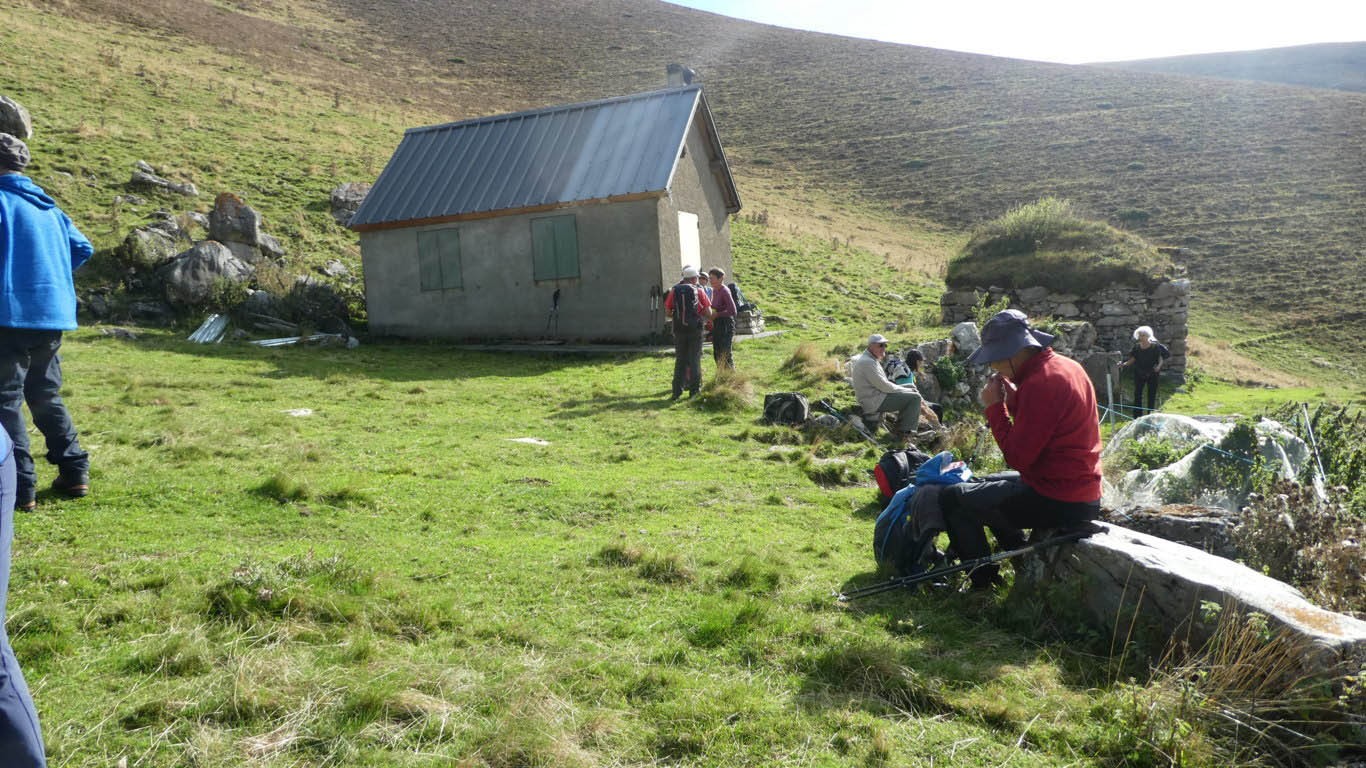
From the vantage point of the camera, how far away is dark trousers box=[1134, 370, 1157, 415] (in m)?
14.4

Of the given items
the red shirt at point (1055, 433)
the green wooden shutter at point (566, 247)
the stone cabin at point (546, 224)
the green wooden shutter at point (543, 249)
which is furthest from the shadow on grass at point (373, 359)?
the red shirt at point (1055, 433)

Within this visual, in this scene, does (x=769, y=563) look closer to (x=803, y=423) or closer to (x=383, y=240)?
(x=803, y=423)

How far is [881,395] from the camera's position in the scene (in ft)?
35.6

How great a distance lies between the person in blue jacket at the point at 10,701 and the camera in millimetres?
2326

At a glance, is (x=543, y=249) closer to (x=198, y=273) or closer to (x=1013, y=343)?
(x=198, y=273)

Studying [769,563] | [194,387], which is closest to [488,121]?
[194,387]

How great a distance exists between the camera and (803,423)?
10.9 meters

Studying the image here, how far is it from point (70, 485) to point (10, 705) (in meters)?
4.32

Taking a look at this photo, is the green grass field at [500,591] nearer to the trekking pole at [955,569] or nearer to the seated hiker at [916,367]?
the trekking pole at [955,569]

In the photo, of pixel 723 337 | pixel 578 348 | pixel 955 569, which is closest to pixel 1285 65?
pixel 578 348

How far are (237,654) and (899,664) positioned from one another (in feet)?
10.2

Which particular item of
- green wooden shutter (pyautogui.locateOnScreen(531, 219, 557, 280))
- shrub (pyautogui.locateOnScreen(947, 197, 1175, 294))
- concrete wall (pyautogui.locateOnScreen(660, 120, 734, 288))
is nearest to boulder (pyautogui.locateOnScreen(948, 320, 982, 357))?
shrub (pyautogui.locateOnScreen(947, 197, 1175, 294))

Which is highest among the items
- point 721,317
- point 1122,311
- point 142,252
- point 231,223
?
point 231,223

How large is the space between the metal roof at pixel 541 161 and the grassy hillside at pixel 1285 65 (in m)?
72.0
